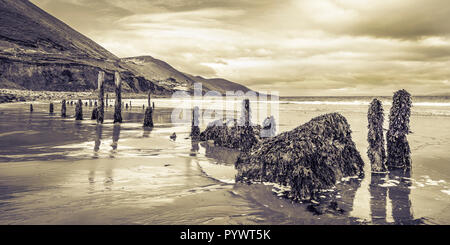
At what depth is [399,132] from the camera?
8.83 m

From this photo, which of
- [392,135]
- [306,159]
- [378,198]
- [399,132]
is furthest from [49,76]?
[378,198]

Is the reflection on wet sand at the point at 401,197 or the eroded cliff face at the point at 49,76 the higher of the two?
the eroded cliff face at the point at 49,76

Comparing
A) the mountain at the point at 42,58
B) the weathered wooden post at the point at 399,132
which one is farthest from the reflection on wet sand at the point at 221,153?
the mountain at the point at 42,58

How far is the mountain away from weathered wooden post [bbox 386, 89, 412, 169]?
120 meters

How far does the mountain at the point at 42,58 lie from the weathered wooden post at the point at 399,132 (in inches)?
4729

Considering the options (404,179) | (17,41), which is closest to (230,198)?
(404,179)

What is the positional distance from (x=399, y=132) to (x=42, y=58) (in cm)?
15138

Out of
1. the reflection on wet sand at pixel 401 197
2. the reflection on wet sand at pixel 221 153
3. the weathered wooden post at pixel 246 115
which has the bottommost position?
the reflection on wet sand at pixel 401 197

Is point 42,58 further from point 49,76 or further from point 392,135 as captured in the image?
point 392,135

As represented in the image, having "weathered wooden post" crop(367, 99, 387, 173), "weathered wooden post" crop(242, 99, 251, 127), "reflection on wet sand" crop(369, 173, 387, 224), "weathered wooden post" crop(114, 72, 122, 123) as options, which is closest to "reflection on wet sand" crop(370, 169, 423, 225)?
"reflection on wet sand" crop(369, 173, 387, 224)

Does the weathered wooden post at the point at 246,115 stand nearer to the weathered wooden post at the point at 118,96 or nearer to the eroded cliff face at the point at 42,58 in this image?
the weathered wooden post at the point at 118,96

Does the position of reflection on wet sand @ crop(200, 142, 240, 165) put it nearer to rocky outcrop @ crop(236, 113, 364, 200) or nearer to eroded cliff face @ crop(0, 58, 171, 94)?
rocky outcrop @ crop(236, 113, 364, 200)

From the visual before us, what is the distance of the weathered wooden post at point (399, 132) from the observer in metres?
8.77

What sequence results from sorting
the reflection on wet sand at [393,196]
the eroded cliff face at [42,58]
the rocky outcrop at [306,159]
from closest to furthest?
the reflection on wet sand at [393,196] → the rocky outcrop at [306,159] → the eroded cliff face at [42,58]
